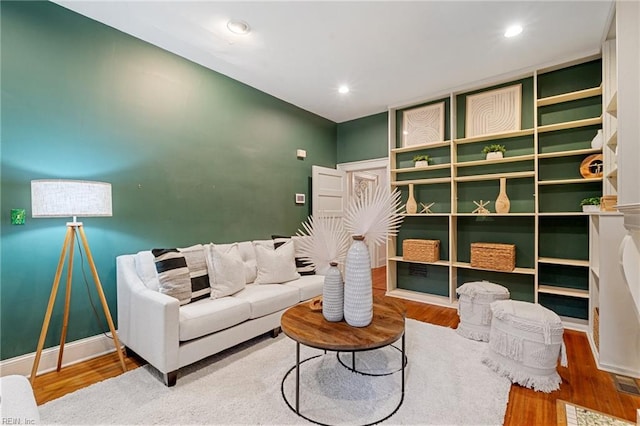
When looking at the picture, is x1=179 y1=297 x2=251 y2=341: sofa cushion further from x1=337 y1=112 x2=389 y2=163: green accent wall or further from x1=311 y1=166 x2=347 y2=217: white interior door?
x1=337 y1=112 x2=389 y2=163: green accent wall

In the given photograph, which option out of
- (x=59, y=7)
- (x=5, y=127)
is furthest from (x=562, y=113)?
(x=5, y=127)

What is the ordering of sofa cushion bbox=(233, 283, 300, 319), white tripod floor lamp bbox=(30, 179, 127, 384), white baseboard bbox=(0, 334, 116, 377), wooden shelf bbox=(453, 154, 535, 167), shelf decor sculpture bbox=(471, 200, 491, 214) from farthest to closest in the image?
1. shelf decor sculpture bbox=(471, 200, 491, 214)
2. wooden shelf bbox=(453, 154, 535, 167)
3. sofa cushion bbox=(233, 283, 300, 319)
4. white baseboard bbox=(0, 334, 116, 377)
5. white tripod floor lamp bbox=(30, 179, 127, 384)

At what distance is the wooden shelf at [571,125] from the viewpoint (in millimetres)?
2961

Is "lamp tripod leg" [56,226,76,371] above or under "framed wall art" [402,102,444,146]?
under

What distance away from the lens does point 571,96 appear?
122 inches

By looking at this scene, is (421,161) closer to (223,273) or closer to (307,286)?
(307,286)

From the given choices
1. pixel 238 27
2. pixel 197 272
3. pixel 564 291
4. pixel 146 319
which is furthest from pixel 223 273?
pixel 564 291

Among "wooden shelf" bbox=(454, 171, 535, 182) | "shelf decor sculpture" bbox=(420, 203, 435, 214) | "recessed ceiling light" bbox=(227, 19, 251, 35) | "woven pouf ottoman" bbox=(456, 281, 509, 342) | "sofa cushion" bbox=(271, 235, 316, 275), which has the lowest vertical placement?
"woven pouf ottoman" bbox=(456, 281, 509, 342)

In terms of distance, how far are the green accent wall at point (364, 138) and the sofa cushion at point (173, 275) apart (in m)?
3.40

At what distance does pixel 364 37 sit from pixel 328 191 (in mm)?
2438

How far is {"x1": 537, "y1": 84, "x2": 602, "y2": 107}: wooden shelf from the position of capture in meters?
2.96

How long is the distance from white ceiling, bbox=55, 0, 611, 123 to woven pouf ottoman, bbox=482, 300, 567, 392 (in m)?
2.41

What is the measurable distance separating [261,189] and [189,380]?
2.38 m

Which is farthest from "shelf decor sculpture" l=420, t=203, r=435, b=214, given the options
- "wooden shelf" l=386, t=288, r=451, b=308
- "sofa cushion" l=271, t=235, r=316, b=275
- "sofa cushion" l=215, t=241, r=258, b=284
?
"sofa cushion" l=215, t=241, r=258, b=284
